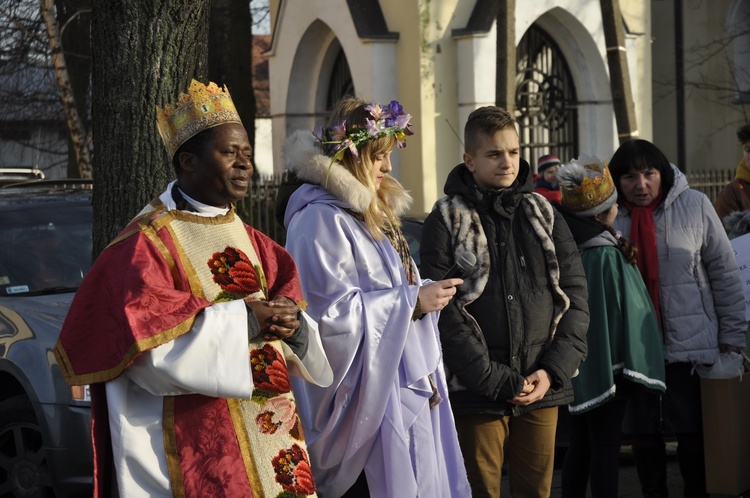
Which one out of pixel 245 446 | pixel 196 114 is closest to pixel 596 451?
pixel 245 446

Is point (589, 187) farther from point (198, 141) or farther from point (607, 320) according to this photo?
point (198, 141)

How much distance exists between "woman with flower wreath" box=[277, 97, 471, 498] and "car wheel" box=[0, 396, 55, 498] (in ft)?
8.29

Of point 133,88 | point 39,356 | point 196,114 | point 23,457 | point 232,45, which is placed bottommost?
point 23,457

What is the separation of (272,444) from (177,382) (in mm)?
416

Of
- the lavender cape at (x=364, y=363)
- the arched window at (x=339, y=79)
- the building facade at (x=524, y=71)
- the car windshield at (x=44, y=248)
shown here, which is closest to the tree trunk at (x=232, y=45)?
the building facade at (x=524, y=71)

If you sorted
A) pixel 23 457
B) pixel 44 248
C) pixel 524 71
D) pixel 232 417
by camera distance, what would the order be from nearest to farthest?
pixel 232 417 < pixel 23 457 < pixel 44 248 < pixel 524 71

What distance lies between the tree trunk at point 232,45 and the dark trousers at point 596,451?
1003 cm

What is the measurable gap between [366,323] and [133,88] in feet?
5.35

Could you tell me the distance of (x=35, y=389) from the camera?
6230 mm

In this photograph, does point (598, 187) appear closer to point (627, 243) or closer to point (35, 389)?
point (627, 243)

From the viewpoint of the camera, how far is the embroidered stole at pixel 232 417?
3.45 meters

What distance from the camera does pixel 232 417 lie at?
3.51m

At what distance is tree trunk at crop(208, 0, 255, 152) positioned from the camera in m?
15.3

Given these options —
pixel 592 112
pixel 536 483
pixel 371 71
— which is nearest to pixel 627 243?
pixel 536 483
